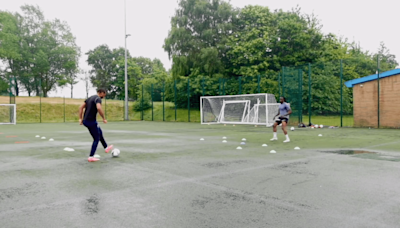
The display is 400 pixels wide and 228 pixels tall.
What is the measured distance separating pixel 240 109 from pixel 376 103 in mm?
9957

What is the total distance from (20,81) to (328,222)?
41.5 m

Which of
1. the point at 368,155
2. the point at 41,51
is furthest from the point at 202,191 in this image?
the point at 41,51

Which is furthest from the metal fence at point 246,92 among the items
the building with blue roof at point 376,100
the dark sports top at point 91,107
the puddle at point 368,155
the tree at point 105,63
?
the tree at point 105,63

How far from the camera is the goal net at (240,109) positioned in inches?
909

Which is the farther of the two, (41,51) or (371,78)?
(41,51)

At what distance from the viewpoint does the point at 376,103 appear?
1881cm

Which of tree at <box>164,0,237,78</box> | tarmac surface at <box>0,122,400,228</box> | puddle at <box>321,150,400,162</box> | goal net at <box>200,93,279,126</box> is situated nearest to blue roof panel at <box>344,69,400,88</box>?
goal net at <box>200,93,279,126</box>

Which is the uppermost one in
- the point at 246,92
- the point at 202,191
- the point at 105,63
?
the point at 105,63

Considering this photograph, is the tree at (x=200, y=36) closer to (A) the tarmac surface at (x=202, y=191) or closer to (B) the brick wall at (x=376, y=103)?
(B) the brick wall at (x=376, y=103)

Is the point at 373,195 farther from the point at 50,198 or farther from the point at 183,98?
the point at 183,98

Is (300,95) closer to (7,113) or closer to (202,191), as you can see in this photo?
(202,191)

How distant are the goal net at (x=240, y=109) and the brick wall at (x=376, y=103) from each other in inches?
212

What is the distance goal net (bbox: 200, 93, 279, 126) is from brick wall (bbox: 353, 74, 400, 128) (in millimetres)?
5383

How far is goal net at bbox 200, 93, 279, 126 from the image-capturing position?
23.1m
